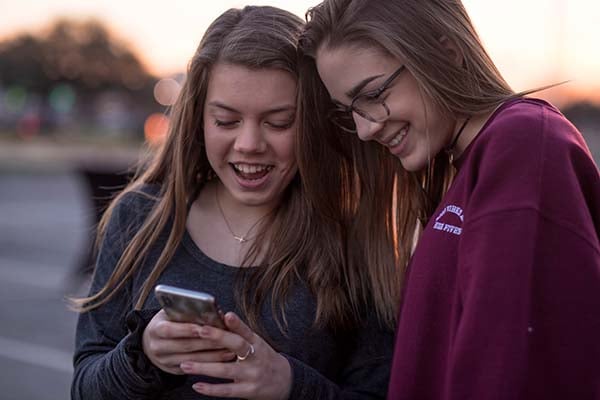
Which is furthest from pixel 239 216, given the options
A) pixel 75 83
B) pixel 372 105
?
pixel 75 83

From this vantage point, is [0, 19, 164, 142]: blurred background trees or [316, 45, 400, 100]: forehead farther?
[0, 19, 164, 142]: blurred background trees

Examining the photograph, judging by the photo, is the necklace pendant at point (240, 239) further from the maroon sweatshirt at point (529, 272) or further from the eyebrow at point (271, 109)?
the maroon sweatshirt at point (529, 272)

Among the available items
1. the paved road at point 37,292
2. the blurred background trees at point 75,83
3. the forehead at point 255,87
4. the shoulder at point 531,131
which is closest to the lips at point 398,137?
the shoulder at point 531,131

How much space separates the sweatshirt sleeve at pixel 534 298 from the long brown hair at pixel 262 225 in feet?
2.25

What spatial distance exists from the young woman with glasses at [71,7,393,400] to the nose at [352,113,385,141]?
27cm

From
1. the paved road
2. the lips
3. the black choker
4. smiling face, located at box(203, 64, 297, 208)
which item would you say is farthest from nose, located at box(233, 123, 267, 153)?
the paved road

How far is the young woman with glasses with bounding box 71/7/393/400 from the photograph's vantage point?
2.33m

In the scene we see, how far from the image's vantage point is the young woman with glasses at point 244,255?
233cm

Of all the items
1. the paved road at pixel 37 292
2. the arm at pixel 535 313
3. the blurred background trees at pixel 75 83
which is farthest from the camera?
the blurred background trees at pixel 75 83

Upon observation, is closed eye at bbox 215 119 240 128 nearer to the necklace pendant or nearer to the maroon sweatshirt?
the necklace pendant

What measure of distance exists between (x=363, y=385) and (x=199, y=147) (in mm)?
797

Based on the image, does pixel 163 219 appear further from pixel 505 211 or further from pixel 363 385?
pixel 505 211

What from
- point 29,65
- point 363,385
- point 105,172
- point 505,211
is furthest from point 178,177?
point 29,65

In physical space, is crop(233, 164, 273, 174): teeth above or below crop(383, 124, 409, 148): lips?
below
